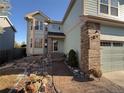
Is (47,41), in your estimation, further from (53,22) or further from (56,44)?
(53,22)

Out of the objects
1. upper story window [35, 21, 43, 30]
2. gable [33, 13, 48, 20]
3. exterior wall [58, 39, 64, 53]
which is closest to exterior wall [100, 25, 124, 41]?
exterior wall [58, 39, 64, 53]

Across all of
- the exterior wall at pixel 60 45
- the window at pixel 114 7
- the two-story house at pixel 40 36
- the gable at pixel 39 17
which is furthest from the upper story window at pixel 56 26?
the window at pixel 114 7

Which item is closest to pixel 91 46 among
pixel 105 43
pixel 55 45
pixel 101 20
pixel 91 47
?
pixel 91 47

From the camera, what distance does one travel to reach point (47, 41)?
22969 millimetres

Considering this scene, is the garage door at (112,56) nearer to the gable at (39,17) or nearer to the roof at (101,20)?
the roof at (101,20)

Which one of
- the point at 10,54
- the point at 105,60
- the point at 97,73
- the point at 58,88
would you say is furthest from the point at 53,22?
the point at 58,88

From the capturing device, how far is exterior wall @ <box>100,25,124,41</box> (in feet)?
37.2

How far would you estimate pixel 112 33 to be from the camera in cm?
1188

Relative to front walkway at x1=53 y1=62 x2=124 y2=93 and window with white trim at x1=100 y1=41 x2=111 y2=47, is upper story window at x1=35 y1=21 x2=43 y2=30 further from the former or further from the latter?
front walkway at x1=53 y1=62 x2=124 y2=93

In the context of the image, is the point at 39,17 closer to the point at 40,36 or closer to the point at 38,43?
the point at 40,36

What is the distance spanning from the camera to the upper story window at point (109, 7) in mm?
12156

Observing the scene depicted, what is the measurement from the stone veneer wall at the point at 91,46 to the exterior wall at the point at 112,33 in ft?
2.12

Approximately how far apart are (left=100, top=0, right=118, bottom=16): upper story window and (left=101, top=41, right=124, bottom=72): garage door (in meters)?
2.88

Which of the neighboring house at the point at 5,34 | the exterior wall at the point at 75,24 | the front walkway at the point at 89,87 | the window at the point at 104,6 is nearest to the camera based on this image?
the front walkway at the point at 89,87
